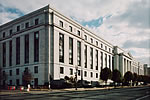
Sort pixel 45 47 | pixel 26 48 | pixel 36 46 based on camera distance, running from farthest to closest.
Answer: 1. pixel 26 48
2. pixel 36 46
3. pixel 45 47

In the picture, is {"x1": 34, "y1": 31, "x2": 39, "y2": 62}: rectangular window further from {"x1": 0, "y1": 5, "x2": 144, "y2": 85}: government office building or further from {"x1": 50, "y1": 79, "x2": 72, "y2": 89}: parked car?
{"x1": 50, "y1": 79, "x2": 72, "y2": 89}: parked car

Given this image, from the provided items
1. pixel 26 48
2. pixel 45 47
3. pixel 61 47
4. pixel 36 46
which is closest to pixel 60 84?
pixel 45 47

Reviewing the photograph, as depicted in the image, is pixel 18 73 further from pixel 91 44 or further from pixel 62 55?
pixel 91 44

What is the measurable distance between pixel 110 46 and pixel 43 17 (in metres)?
61.0

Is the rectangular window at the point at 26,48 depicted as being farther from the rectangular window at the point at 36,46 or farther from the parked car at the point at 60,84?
the parked car at the point at 60,84

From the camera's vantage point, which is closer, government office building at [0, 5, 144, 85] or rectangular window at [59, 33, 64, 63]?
government office building at [0, 5, 144, 85]

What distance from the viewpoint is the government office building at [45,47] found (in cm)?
5359

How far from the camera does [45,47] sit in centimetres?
5400

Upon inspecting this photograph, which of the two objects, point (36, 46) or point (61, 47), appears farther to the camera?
point (61, 47)

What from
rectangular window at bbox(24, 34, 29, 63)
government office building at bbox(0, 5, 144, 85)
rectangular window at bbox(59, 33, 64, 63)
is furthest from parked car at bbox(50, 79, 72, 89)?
rectangular window at bbox(24, 34, 29, 63)

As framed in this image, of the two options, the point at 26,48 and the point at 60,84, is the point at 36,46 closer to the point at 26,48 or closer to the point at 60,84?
the point at 26,48

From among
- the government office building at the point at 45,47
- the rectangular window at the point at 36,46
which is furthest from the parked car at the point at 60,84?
the rectangular window at the point at 36,46

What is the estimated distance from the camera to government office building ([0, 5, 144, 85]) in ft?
176

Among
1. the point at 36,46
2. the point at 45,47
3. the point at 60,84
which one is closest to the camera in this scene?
the point at 60,84
